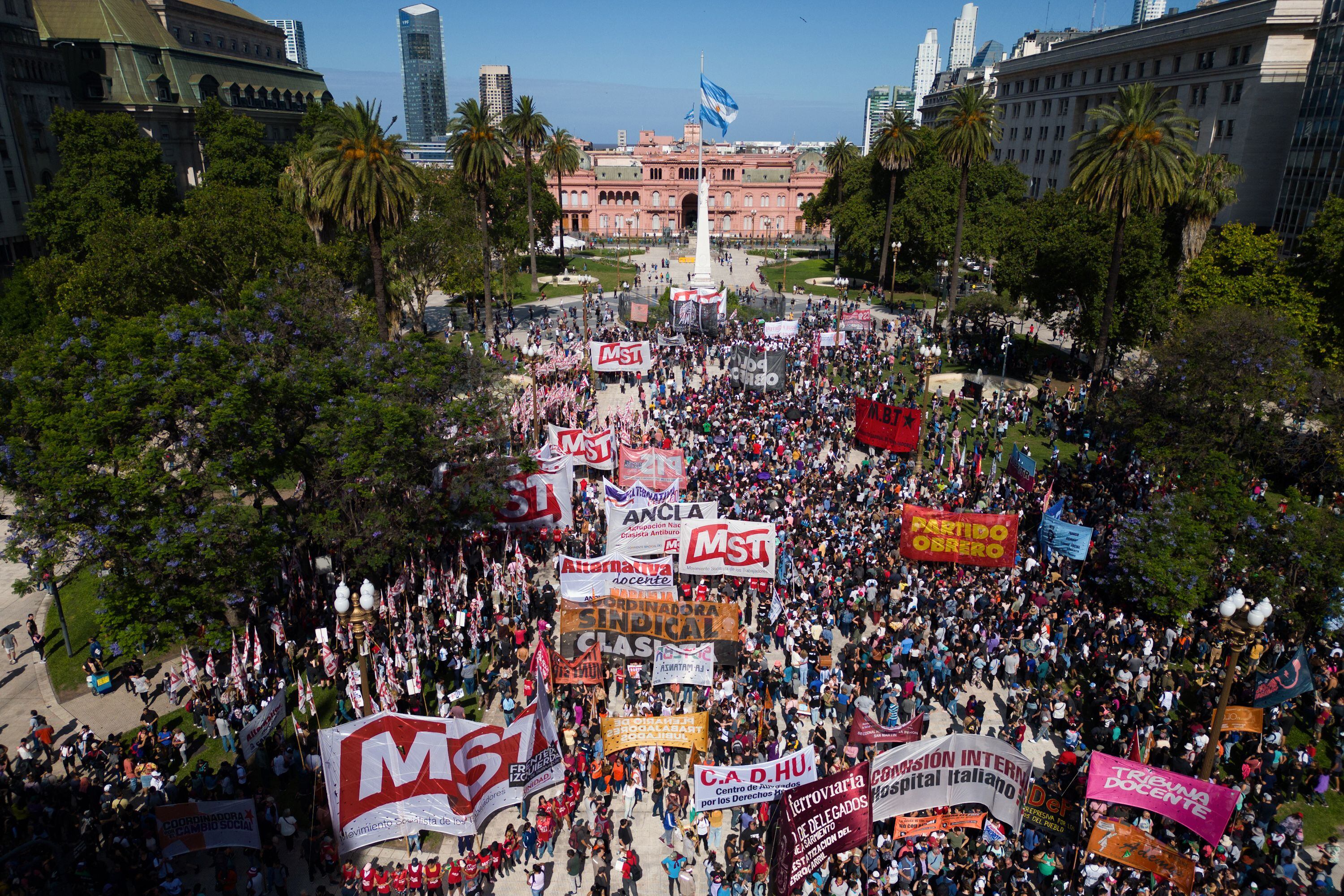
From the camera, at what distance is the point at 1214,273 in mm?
40250

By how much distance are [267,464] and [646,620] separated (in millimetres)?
10221

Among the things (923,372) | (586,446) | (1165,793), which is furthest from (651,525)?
(923,372)

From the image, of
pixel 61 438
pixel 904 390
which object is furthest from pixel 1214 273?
pixel 61 438

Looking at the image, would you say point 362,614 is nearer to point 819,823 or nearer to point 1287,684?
point 819,823

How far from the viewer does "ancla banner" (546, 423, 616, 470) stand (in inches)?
1180

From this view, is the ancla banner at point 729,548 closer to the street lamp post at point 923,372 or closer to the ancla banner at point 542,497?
the ancla banner at point 542,497

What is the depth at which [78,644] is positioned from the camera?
23.0m

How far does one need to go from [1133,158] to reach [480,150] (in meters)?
39.0

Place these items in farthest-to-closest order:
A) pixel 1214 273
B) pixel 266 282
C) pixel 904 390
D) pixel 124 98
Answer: pixel 124 98
pixel 904 390
pixel 1214 273
pixel 266 282

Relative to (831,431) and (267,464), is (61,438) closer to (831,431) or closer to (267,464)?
(267,464)

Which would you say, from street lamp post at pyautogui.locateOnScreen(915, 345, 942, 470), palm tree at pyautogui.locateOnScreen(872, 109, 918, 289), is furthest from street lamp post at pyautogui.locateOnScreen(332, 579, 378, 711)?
palm tree at pyautogui.locateOnScreen(872, 109, 918, 289)

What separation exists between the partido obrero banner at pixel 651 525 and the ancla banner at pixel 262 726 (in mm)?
9241

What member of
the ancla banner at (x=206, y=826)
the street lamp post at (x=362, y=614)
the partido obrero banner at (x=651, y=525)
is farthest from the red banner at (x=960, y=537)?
the ancla banner at (x=206, y=826)

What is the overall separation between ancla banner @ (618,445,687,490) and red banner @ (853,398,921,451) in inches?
386
